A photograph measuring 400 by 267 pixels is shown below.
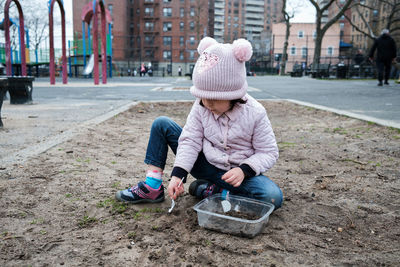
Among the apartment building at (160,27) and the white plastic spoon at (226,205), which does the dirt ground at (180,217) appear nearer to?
the white plastic spoon at (226,205)

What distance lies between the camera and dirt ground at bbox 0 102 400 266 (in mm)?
1664

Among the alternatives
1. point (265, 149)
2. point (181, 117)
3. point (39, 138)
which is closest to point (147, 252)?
point (265, 149)

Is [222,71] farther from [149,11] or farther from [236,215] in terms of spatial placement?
[149,11]

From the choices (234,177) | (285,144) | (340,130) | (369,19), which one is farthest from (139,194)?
(369,19)

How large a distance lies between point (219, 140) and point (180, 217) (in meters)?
0.51

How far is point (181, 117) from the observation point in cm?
609

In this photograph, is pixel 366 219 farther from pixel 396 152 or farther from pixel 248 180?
pixel 396 152

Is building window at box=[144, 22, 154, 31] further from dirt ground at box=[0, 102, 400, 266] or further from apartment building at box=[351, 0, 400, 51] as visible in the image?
dirt ground at box=[0, 102, 400, 266]

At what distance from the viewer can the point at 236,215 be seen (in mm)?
2051

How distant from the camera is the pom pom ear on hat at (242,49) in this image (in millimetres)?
1948

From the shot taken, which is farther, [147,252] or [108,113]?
[108,113]

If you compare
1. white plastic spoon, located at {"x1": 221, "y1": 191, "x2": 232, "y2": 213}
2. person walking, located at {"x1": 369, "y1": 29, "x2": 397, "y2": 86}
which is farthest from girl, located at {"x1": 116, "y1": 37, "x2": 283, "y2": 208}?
person walking, located at {"x1": 369, "y1": 29, "x2": 397, "y2": 86}

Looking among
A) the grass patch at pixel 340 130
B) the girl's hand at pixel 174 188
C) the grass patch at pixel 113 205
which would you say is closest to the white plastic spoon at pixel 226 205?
the girl's hand at pixel 174 188

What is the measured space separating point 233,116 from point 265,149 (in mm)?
268
